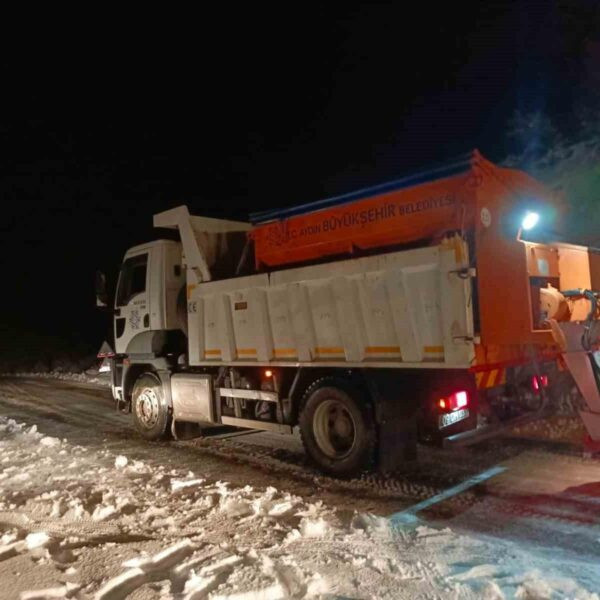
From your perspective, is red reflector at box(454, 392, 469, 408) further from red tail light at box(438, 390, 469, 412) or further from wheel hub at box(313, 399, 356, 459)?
wheel hub at box(313, 399, 356, 459)

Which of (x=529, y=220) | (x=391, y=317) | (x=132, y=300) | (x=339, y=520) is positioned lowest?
(x=339, y=520)

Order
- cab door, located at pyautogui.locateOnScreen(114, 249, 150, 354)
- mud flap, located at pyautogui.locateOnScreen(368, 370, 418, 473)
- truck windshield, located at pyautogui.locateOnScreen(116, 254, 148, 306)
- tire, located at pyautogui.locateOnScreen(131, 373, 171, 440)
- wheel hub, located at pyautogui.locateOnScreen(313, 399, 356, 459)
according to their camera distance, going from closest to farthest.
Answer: mud flap, located at pyautogui.locateOnScreen(368, 370, 418, 473)
wheel hub, located at pyautogui.locateOnScreen(313, 399, 356, 459)
tire, located at pyautogui.locateOnScreen(131, 373, 171, 440)
cab door, located at pyautogui.locateOnScreen(114, 249, 150, 354)
truck windshield, located at pyautogui.locateOnScreen(116, 254, 148, 306)

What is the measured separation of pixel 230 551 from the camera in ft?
13.7

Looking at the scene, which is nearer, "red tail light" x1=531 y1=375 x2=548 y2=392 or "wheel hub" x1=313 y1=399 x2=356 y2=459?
"red tail light" x1=531 y1=375 x2=548 y2=392

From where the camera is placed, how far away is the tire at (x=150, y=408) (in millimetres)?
8828

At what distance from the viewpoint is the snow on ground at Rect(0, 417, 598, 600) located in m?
3.58

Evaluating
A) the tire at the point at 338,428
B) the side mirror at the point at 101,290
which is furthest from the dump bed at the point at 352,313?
the side mirror at the point at 101,290

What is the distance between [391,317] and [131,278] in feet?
16.9

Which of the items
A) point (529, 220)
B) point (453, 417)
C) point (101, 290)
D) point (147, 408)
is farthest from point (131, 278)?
point (529, 220)

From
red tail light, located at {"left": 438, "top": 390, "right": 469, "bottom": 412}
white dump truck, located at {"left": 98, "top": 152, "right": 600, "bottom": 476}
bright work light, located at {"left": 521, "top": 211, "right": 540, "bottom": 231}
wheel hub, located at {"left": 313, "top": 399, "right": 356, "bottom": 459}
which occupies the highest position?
bright work light, located at {"left": 521, "top": 211, "right": 540, "bottom": 231}

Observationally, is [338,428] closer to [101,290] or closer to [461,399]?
[461,399]

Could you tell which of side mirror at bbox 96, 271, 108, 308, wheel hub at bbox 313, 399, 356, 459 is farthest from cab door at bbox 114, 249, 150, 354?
wheel hub at bbox 313, 399, 356, 459

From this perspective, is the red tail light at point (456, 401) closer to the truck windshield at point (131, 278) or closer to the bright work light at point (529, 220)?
the bright work light at point (529, 220)

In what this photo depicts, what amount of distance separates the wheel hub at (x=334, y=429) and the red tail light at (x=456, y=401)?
3.55 ft
